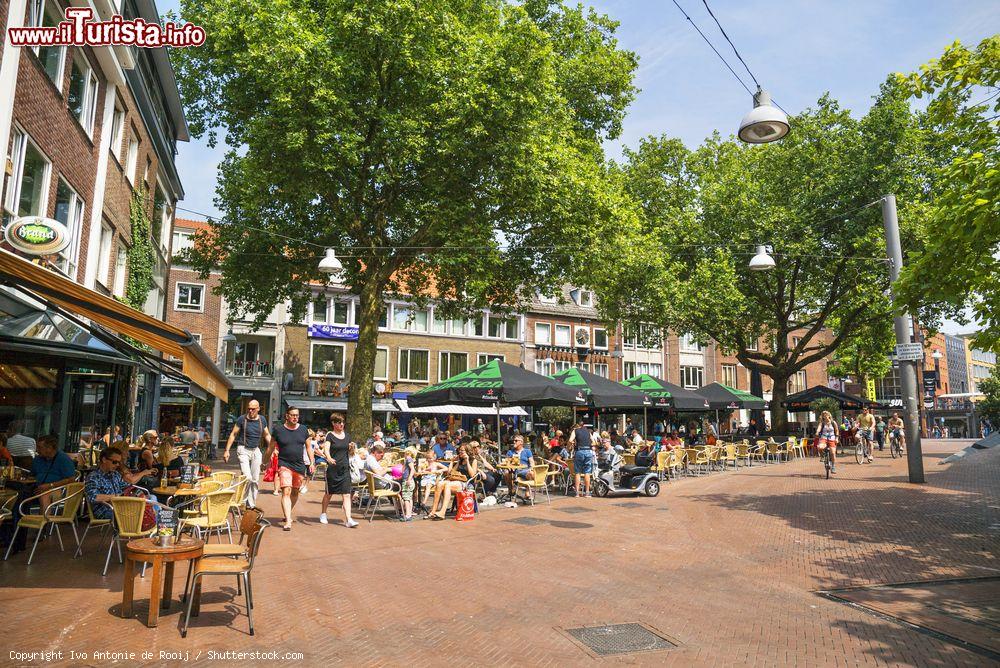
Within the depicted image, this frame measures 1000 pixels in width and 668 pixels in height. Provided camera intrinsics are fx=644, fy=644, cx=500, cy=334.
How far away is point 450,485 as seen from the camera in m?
11.2

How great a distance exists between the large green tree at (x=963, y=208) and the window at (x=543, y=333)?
33210mm

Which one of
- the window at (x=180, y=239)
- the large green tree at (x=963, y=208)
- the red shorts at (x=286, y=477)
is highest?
the window at (x=180, y=239)

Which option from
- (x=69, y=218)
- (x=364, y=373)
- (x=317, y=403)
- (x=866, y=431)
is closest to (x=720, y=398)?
(x=866, y=431)

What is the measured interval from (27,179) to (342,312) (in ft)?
82.6

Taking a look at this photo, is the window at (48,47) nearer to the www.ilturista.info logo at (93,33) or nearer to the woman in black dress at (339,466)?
the www.ilturista.info logo at (93,33)

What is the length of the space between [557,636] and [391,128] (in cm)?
1264

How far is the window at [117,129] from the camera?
16.3 meters

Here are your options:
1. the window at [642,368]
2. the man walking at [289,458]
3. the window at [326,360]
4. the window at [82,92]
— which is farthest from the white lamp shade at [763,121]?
the window at [642,368]

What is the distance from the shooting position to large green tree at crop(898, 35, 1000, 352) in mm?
7692

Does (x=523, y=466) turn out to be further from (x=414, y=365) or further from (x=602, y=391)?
(x=414, y=365)

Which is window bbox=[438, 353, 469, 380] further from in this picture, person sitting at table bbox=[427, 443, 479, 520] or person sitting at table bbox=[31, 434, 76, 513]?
person sitting at table bbox=[31, 434, 76, 513]

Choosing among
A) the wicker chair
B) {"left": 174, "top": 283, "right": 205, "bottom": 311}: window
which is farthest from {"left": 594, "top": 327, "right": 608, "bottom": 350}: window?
the wicker chair

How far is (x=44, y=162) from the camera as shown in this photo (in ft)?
39.1

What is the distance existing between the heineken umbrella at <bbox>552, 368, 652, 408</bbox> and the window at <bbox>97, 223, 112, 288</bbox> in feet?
38.8
